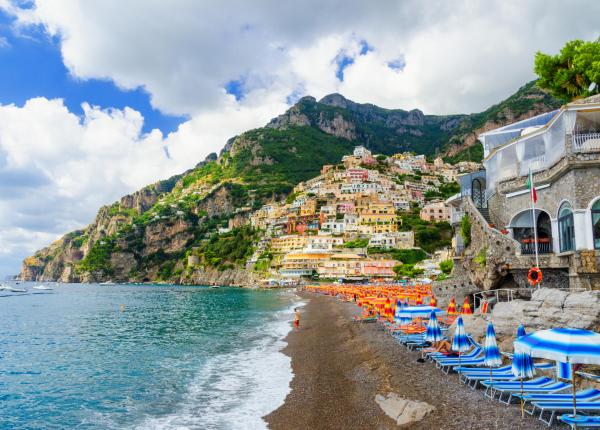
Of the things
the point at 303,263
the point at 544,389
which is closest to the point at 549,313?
the point at 544,389

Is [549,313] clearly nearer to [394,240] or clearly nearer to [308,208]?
[394,240]

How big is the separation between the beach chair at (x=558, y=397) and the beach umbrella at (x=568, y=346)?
0.77 metres

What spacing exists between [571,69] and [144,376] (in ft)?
102

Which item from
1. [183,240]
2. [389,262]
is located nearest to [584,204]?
[389,262]

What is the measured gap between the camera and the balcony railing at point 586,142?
16375mm

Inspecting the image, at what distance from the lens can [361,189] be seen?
139625mm

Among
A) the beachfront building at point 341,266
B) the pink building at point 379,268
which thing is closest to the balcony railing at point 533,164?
the pink building at point 379,268

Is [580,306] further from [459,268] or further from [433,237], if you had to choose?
[433,237]

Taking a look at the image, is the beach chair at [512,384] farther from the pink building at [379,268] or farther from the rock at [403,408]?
the pink building at [379,268]

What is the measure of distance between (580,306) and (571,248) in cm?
748

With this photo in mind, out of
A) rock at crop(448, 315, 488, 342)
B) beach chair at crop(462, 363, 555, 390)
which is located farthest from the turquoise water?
rock at crop(448, 315, 488, 342)

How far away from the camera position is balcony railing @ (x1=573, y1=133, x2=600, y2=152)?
1638 cm

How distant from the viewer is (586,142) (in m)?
16.5

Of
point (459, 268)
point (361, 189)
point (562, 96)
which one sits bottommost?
point (459, 268)
